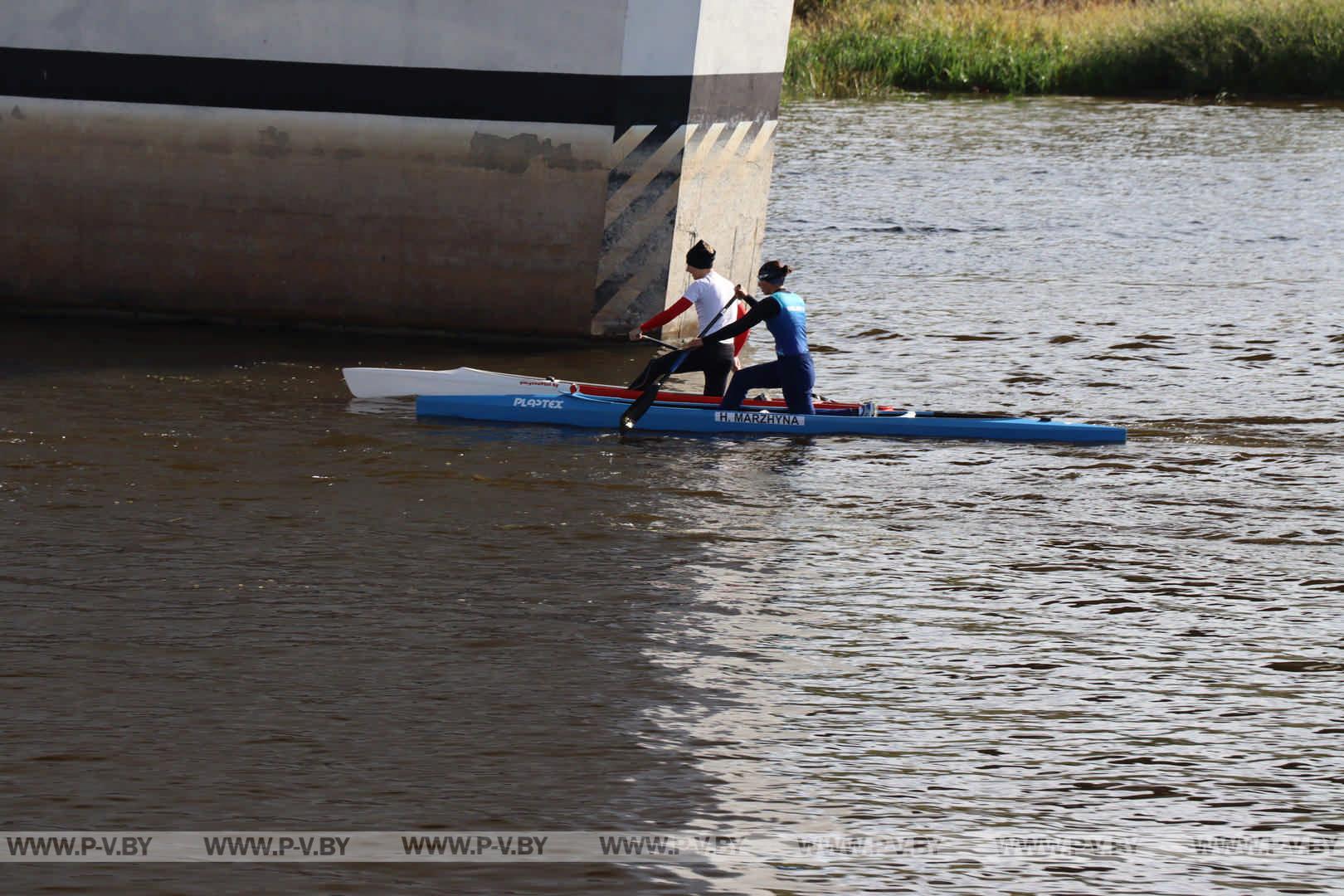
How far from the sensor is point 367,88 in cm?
1592

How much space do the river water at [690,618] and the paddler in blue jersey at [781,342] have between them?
1.82 feet

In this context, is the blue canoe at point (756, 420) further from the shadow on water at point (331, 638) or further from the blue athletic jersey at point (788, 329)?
the blue athletic jersey at point (788, 329)

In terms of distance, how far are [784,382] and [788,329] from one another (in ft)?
1.36

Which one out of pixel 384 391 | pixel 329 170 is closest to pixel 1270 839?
pixel 384 391

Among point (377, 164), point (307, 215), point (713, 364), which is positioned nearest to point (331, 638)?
point (713, 364)

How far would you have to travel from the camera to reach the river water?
6.33 m

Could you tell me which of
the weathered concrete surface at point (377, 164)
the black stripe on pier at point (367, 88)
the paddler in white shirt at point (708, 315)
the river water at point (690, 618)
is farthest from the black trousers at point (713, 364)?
the black stripe on pier at point (367, 88)

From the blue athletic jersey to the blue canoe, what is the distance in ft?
1.58

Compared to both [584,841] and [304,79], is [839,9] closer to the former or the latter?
[304,79]

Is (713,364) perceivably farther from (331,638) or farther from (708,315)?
(331,638)

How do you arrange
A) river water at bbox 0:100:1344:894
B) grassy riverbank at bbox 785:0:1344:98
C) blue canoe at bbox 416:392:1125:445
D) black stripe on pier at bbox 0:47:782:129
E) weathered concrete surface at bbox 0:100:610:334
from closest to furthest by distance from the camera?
river water at bbox 0:100:1344:894, blue canoe at bbox 416:392:1125:445, black stripe on pier at bbox 0:47:782:129, weathered concrete surface at bbox 0:100:610:334, grassy riverbank at bbox 785:0:1344:98

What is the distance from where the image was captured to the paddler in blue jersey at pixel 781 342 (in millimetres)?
12992

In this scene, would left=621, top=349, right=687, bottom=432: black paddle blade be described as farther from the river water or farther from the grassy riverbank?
the grassy riverbank

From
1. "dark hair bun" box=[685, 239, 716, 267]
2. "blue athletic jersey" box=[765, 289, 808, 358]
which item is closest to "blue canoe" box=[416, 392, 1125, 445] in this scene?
"blue athletic jersey" box=[765, 289, 808, 358]
